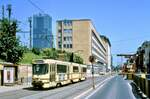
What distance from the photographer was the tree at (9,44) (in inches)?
2183

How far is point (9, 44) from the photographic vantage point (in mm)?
55469

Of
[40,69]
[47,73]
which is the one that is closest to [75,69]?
[40,69]

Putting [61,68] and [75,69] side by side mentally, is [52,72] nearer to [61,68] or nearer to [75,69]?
[61,68]

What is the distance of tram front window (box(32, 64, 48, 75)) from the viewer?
139ft

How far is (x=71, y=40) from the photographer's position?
158 meters

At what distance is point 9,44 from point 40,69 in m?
14.2

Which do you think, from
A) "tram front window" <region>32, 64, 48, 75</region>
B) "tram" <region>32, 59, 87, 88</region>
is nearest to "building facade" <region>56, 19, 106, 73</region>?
"tram" <region>32, 59, 87, 88</region>

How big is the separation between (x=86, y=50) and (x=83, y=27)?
9.03m

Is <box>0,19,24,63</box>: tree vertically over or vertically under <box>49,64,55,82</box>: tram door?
over

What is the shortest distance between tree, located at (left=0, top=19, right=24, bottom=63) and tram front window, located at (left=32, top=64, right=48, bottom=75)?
12965 mm

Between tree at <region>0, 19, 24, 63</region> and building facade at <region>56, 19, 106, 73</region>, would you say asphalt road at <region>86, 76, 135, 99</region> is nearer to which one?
tree at <region>0, 19, 24, 63</region>

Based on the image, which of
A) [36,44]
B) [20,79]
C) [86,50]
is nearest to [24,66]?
[20,79]

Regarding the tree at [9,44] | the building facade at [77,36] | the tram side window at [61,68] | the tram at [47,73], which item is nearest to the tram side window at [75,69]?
the tree at [9,44]

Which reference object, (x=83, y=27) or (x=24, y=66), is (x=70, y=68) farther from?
(x=83, y=27)
